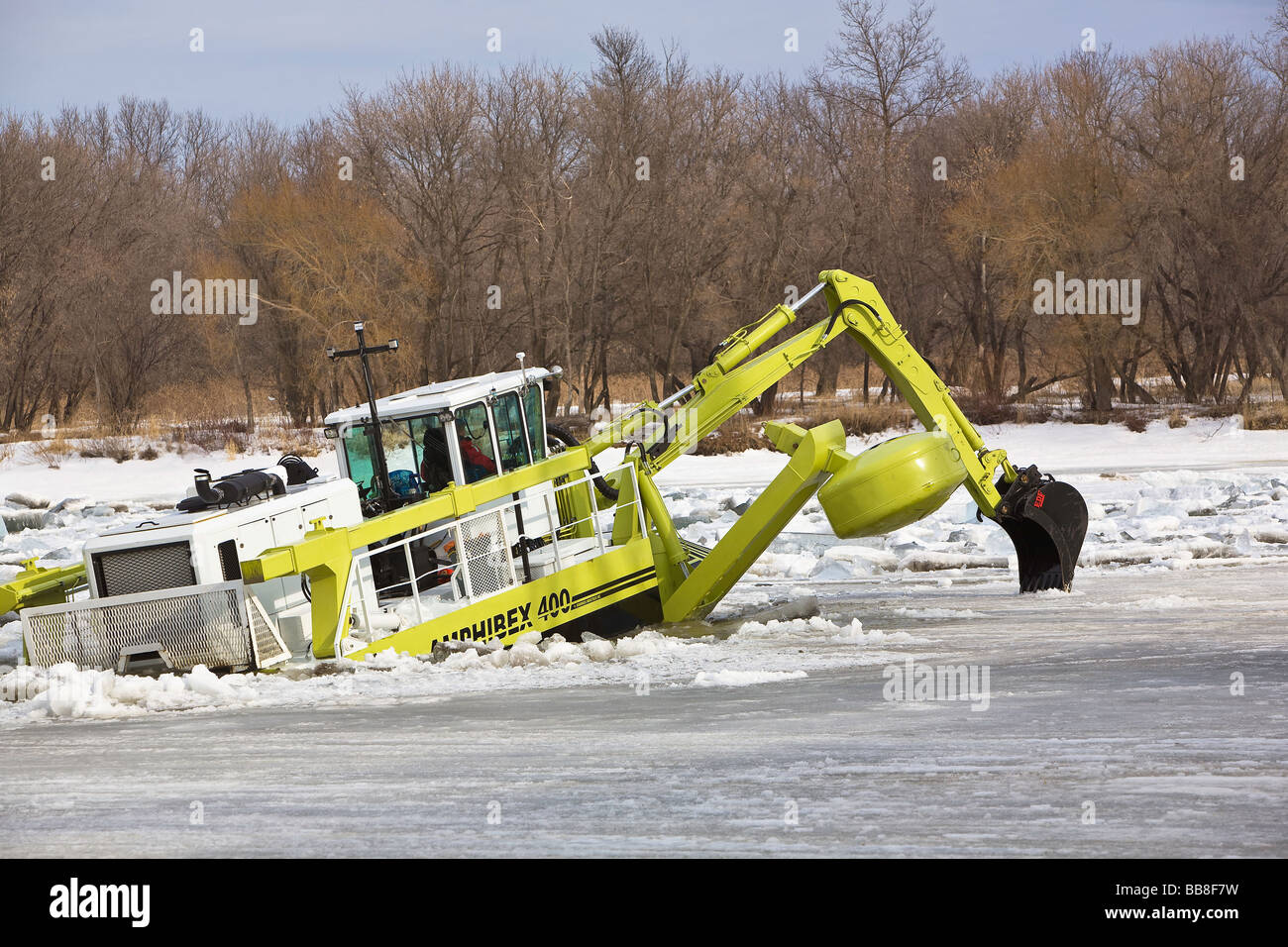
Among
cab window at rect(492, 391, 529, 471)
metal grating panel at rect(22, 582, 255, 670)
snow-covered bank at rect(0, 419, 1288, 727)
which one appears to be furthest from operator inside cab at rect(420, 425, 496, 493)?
metal grating panel at rect(22, 582, 255, 670)

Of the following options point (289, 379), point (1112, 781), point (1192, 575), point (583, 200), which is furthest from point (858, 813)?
point (289, 379)

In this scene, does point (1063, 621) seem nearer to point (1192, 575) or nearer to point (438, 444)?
point (1192, 575)

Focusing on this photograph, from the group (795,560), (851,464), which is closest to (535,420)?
(851,464)

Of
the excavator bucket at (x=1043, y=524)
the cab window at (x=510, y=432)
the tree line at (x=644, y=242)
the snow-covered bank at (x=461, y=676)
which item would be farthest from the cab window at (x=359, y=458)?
the tree line at (x=644, y=242)

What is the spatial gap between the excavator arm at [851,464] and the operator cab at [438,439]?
855 millimetres

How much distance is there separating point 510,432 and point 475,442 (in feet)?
1.38

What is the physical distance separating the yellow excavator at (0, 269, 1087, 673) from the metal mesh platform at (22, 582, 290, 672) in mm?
15

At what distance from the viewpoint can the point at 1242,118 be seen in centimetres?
3481

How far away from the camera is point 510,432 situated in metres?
12.4

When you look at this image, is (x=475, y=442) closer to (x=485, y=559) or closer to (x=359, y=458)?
(x=359, y=458)

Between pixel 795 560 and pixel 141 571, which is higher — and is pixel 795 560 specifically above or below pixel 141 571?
below
